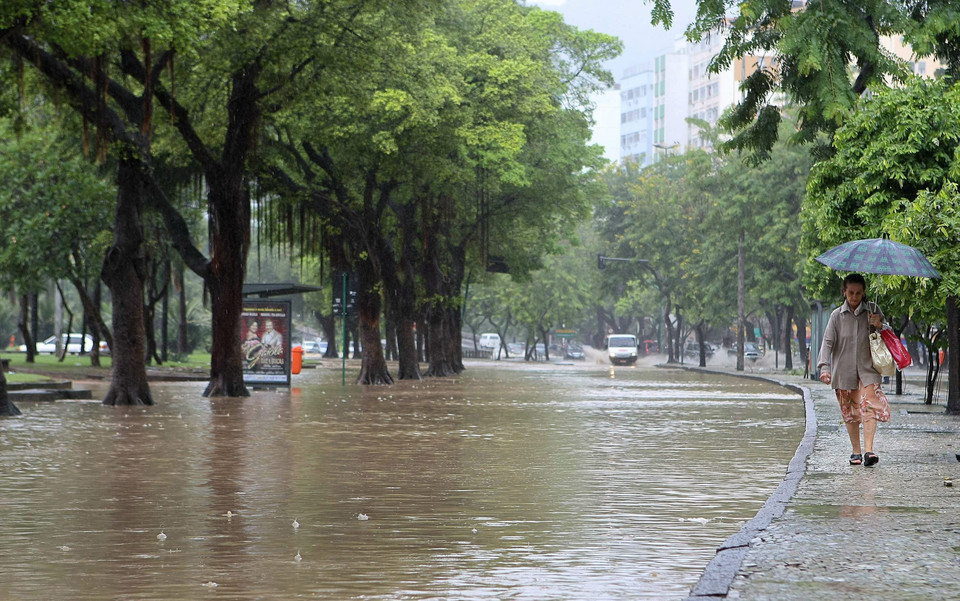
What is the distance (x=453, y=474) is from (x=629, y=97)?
171019 millimetres

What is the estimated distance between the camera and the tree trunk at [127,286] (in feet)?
96.4

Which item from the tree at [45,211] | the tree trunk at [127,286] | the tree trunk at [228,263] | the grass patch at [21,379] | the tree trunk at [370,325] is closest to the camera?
the tree trunk at [127,286]

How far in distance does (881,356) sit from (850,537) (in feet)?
17.4

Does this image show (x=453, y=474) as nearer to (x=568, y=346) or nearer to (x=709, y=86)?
(x=568, y=346)

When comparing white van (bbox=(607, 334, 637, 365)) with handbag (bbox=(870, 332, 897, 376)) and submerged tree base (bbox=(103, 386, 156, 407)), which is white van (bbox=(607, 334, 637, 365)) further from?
handbag (bbox=(870, 332, 897, 376))

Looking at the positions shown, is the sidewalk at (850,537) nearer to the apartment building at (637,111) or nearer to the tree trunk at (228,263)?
the tree trunk at (228,263)

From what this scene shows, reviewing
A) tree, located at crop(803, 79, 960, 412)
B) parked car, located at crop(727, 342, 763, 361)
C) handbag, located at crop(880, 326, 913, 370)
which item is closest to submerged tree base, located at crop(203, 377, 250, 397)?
tree, located at crop(803, 79, 960, 412)

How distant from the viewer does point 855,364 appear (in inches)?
562

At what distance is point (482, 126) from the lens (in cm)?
A: 4259

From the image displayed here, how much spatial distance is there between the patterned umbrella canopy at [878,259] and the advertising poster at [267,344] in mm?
25031

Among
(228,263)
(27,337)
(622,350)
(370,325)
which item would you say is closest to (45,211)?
(27,337)

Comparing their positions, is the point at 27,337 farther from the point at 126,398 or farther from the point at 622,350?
the point at 622,350

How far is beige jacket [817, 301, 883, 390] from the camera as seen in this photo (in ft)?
46.8

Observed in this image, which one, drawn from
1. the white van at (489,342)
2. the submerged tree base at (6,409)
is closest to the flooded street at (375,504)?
the submerged tree base at (6,409)
